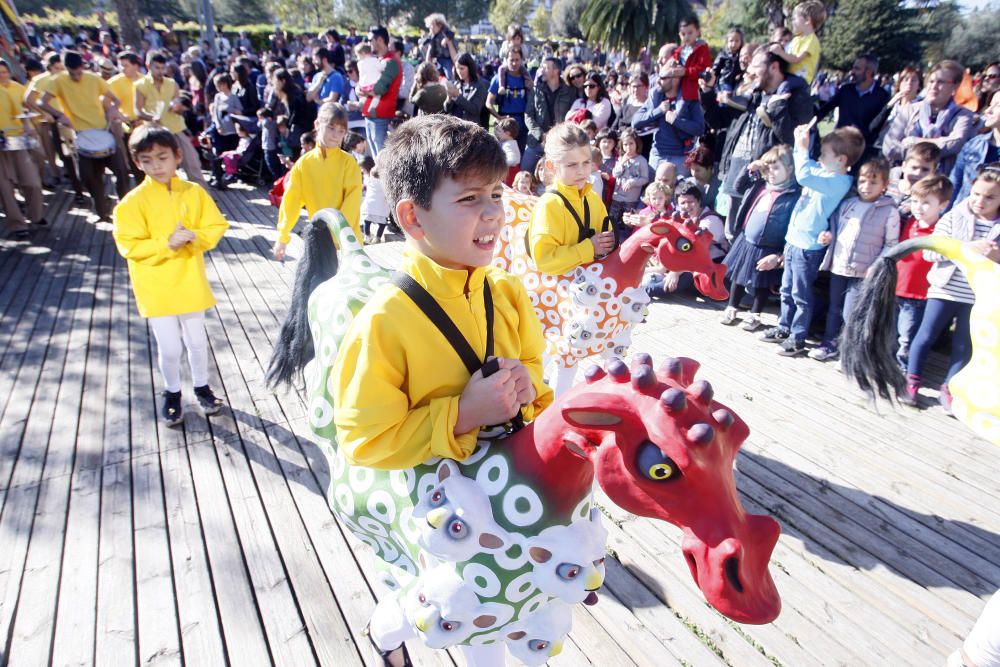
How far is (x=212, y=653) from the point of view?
2115mm

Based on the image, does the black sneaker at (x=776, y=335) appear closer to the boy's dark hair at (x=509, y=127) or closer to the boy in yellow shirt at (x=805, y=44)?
the boy in yellow shirt at (x=805, y=44)

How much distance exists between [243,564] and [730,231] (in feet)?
16.6

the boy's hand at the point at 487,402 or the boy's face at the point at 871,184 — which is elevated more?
the boy's face at the point at 871,184

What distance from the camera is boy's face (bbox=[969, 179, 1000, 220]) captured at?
→ 10.9ft

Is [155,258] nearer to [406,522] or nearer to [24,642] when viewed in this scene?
[24,642]

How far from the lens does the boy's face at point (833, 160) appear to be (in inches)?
168

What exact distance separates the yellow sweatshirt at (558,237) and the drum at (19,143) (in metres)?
6.66

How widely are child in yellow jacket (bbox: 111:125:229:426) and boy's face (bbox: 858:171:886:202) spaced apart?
163 inches

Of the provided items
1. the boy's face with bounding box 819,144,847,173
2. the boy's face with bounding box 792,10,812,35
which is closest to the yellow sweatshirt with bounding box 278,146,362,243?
the boy's face with bounding box 819,144,847,173

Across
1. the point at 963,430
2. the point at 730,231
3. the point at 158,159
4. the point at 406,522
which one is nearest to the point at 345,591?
the point at 406,522

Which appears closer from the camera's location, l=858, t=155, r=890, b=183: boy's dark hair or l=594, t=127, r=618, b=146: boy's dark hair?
l=858, t=155, r=890, b=183: boy's dark hair

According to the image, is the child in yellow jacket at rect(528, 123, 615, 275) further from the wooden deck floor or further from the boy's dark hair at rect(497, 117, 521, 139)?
the boy's dark hair at rect(497, 117, 521, 139)

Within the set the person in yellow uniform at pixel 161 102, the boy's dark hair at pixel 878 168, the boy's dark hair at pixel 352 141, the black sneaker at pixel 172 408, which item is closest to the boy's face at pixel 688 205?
the boy's dark hair at pixel 878 168

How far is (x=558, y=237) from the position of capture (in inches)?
113
